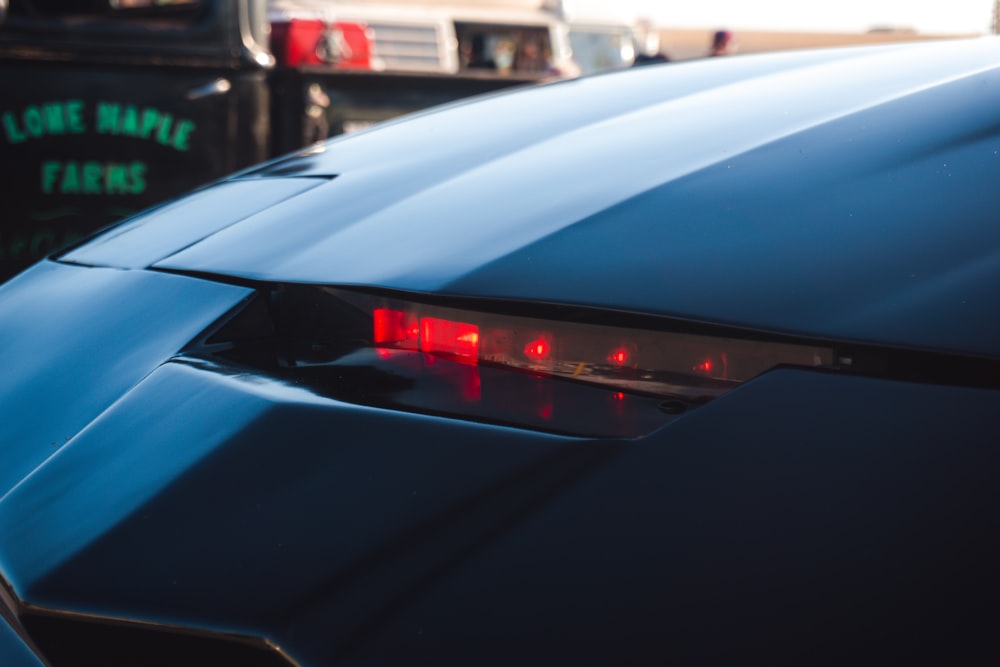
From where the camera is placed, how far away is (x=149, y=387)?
0.96 m

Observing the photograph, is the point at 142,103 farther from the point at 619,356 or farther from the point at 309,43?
the point at 619,356

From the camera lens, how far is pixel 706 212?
89 centimetres

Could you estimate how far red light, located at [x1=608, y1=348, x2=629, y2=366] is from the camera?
82cm

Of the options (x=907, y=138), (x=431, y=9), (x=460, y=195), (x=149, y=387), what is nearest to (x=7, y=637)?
(x=149, y=387)

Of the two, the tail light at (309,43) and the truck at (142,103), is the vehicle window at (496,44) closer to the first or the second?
the tail light at (309,43)

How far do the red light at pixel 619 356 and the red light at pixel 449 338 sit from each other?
111 millimetres

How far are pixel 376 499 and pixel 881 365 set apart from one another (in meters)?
0.36

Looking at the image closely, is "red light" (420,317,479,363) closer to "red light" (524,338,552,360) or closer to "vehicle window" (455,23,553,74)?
"red light" (524,338,552,360)

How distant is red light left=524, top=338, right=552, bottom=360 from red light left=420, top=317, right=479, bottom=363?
0.04 m

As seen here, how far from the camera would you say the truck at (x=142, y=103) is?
11.6ft

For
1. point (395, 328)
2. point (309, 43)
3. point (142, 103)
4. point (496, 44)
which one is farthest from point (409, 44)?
point (395, 328)

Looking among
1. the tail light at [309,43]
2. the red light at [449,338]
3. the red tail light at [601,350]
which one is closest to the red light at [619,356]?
the red tail light at [601,350]

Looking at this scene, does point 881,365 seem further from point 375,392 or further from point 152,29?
point 152,29

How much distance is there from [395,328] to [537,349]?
0.45 ft
